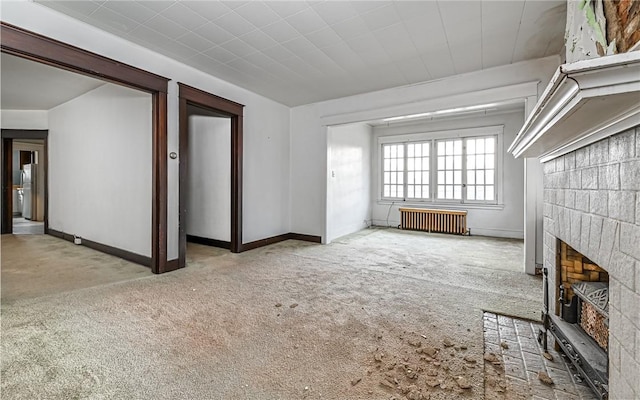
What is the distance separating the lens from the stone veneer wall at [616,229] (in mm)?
922

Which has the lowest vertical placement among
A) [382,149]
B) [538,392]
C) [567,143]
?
[538,392]

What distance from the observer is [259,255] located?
13.8 ft

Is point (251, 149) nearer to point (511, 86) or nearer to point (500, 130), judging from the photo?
point (511, 86)

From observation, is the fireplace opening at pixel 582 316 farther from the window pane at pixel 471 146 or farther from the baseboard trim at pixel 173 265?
the window pane at pixel 471 146

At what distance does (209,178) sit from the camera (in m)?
4.86

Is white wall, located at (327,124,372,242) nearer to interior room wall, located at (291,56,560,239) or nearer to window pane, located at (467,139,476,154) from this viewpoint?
interior room wall, located at (291,56,560,239)

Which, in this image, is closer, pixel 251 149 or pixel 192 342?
pixel 192 342

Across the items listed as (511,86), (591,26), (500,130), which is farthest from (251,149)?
(500,130)

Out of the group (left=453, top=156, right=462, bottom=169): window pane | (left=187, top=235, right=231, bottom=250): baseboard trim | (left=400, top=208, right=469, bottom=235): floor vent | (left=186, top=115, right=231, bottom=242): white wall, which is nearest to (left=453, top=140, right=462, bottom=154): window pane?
(left=453, top=156, right=462, bottom=169): window pane

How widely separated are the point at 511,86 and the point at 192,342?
4.36 m

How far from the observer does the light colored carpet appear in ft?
4.83

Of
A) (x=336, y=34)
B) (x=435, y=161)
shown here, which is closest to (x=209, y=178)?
(x=336, y=34)

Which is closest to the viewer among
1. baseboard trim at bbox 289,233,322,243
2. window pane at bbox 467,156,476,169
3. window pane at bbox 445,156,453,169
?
baseboard trim at bbox 289,233,322,243

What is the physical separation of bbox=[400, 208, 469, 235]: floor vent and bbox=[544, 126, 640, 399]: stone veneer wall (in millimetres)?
4918
